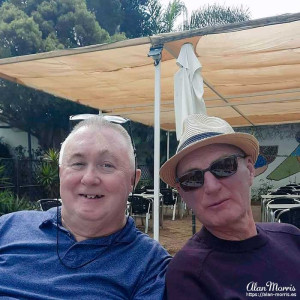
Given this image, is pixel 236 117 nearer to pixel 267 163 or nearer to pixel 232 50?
pixel 267 163

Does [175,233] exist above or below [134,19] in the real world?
below

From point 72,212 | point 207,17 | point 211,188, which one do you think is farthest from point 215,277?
point 207,17

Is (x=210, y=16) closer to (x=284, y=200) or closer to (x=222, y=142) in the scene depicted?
(x=284, y=200)

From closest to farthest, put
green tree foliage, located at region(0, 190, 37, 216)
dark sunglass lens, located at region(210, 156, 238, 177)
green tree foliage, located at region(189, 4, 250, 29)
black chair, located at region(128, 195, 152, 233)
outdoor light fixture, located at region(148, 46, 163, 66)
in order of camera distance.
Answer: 1. dark sunglass lens, located at region(210, 156, 238, 177)
2. outdoor light fixture, located at region(148, 46, 163, 66)
3. black chair, located at region(128, 195, 152, 233)
4. green tree foliage, located at region(0, 190, 37, 216)
5. green tree foliage, located at region(189, 4, 250, 29)

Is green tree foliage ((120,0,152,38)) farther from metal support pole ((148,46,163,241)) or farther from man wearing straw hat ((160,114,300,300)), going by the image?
man wearing straw hat ((160,114,300,300))

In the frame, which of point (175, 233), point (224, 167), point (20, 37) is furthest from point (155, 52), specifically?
point (20, 37)

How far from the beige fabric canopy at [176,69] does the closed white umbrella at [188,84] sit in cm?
15

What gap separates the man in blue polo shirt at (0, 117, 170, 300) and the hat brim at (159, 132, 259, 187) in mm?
185

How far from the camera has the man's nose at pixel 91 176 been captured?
4.96 feet

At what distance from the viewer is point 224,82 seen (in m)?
5.26

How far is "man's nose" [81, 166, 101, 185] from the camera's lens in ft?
4.96

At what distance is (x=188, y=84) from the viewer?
3.48 metres

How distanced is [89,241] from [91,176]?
0.88ft

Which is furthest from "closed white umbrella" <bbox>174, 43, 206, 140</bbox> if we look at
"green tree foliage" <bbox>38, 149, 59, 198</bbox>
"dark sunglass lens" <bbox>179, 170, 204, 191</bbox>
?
"green tree foliage" <bbox>38, 149, 59, 198</bbox>
